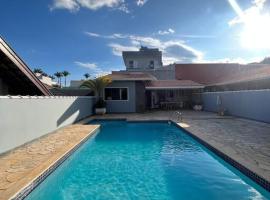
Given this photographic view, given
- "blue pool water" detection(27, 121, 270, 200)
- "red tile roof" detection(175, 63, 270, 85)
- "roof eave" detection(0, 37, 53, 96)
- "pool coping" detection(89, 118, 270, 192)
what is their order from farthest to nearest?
"red tile roof" detection(175, 63, 270, 85)
"roof eave" detection(0, 37, 53, 96)
"blue pool water" detection(27, 121, 270, 200)
"pool coping" detection(89, 118, 270, 192)

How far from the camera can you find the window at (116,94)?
Result: 2416cm

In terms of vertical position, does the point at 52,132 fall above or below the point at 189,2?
below

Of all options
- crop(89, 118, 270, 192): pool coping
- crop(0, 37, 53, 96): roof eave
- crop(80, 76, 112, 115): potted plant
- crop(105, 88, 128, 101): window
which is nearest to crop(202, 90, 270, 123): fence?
crop(89, 118, 270, 192): pool coping

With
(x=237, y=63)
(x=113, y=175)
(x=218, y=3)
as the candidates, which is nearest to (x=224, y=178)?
(x=113, y=175)

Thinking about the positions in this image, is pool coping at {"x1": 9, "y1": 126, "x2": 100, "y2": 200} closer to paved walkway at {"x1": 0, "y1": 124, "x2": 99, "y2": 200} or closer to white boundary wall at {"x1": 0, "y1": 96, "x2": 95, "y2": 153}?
paved walkway at {"x1": 0, "y1": 124, "x2": 99, "y2": 200}

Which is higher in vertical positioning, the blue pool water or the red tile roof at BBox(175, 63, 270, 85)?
the red tile roof at BBox(175, 63, 270, 85)

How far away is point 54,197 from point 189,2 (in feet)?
48.0

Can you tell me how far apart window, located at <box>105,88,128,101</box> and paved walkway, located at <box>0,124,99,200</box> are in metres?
13.1

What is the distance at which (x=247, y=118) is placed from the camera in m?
16.9

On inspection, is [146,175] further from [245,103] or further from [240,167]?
[245,103]

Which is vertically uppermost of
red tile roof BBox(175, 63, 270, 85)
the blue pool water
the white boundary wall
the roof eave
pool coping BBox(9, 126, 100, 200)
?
red tile roof BBox(175, 63, 270, 85)

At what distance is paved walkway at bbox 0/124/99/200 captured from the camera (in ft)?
17.8

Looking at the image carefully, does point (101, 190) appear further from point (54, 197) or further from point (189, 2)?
point (189, 2)

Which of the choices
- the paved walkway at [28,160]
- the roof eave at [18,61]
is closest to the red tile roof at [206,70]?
the roof eave at [18,61]
